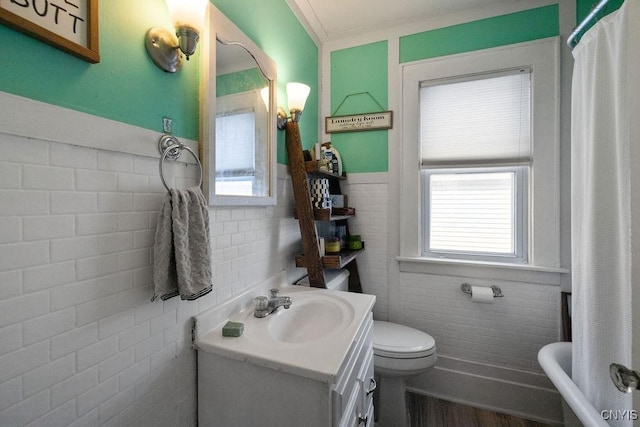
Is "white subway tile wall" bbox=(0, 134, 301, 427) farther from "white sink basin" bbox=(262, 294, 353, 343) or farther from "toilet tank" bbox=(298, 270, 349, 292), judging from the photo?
"toilet tank" bbox=(298, 270, 349, 292)

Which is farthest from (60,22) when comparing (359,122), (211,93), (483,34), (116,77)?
(483,34)

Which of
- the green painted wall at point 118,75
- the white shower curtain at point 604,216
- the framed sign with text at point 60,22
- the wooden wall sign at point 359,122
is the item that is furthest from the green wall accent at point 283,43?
the white shower curtain at point 604,216

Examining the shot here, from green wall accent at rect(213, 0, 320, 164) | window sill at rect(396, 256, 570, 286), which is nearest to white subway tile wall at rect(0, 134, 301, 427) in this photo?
green wall accent at rect(213, 0, 320, 164)

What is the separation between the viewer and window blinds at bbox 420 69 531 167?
5.52ft

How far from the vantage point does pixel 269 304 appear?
3.80 feet

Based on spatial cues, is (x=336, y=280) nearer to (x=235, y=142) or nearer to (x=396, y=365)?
(x=396, y=365)

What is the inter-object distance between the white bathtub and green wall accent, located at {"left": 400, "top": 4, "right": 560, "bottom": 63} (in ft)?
6.08

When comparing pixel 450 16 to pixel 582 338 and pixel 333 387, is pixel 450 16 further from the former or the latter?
pixel 333 387

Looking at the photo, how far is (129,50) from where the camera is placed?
724mm

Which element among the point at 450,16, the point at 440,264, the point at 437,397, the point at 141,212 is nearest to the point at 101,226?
the point at 141,212

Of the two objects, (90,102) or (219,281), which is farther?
(219,281)

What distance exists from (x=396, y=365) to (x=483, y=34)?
7.09 feet

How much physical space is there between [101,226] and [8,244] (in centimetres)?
16

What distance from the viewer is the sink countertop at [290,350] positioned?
770 millimetres
